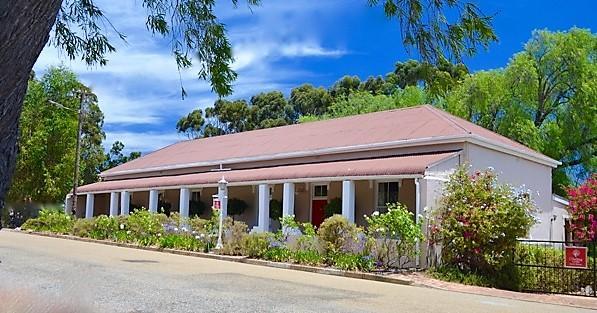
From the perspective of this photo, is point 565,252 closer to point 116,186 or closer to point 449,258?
point 449,258

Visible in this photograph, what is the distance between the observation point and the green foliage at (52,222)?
34.6 m

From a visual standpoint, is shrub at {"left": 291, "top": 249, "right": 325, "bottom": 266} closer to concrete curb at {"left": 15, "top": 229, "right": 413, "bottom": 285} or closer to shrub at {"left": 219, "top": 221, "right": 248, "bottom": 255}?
concrete curb at {"left": 15, "top": 229, "right": 413, "bottom": 285}

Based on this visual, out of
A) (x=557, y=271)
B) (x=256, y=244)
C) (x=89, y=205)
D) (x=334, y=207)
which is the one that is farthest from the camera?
(x=89, y=205)

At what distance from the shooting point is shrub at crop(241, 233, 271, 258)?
21688 millimetres

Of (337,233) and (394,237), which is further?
(337,233)

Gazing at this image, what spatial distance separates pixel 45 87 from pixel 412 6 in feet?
130

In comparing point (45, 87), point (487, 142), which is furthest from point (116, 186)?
point (487, 142)

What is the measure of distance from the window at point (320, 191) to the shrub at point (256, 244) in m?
5.13

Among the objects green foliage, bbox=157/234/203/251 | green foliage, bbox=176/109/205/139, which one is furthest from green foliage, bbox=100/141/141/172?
green foliage, bbox=157/234/203/251

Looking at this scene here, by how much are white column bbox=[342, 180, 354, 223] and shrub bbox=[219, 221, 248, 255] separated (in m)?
3.84

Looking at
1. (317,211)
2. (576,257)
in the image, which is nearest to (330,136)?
(317,211)

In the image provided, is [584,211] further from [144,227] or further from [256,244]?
[144,227]

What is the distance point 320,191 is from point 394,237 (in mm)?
8482

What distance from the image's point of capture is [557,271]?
16547 mm
